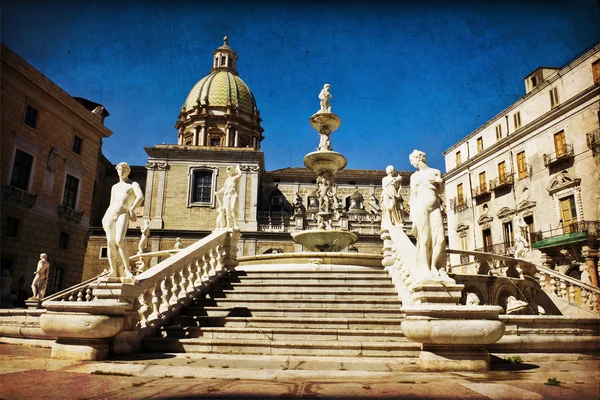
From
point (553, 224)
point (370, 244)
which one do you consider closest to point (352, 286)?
point (553, 224)

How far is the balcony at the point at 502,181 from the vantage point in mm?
28087

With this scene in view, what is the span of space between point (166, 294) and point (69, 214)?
64.2 feet

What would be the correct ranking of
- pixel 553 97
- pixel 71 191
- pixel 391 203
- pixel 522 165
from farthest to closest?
pixel 522 165 → pixel 553 97 → pixel 71 191 → pixel 391 203

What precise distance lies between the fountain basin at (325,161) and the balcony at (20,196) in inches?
606

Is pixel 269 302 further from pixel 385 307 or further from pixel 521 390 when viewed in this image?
pixel 521 390

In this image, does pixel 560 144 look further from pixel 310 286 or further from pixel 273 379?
pixel 273 379

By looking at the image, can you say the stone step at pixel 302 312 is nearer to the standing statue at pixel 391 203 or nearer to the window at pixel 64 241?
the standing statue at pixel 391 203

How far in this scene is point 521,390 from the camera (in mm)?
3551

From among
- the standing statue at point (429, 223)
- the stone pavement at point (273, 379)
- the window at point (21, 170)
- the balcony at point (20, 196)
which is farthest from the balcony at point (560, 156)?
the window at point (21, 170)

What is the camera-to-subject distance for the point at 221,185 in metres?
38.1

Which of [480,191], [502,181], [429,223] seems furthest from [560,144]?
[429,223]

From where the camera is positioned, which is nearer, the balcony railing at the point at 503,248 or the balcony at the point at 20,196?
the balcony at the point at 20,196

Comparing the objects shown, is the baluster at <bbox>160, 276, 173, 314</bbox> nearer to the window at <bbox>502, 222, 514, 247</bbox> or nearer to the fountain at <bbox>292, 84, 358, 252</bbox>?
the fountain at <bbox>292, 84, 358, 252</bbox>

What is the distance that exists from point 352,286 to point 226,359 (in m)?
3.84
